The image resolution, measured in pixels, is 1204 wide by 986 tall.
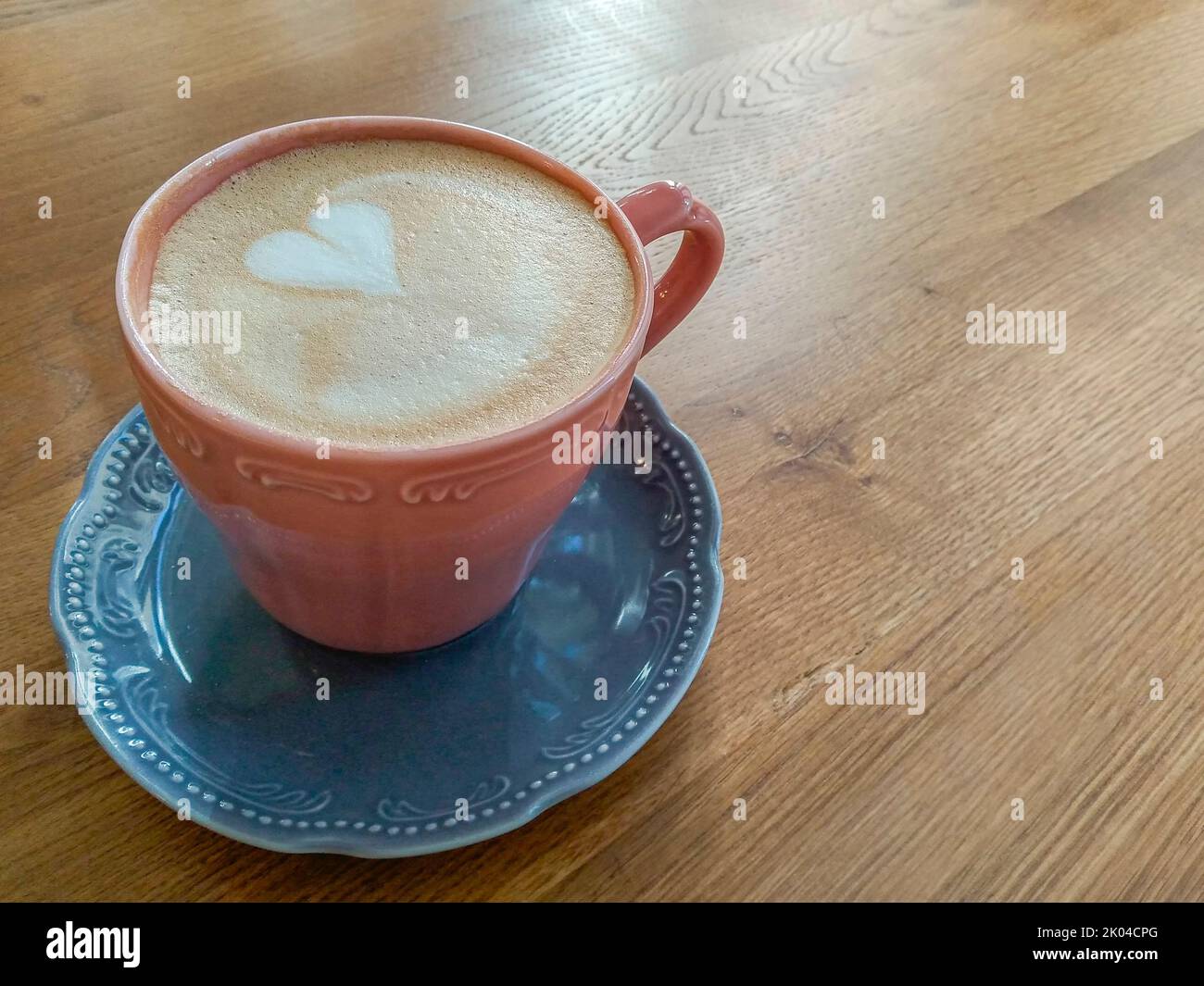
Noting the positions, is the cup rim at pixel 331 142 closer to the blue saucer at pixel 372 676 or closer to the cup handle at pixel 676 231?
the cup handle at pixel 676 231

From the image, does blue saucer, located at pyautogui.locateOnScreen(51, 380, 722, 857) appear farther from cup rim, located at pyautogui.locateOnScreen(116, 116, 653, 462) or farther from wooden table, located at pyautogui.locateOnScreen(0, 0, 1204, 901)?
cup rim, located at pyautogui.locateOnScreen(116, 116, 653, 462)

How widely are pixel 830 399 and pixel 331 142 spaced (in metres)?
0.35

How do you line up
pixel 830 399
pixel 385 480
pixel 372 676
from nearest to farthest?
pixel 385 480 < pixel 372 676 < pixel 830 399

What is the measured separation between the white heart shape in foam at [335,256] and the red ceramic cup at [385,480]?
5 centimetres

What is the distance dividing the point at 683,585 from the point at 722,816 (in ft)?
0.40

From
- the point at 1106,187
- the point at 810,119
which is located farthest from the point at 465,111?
the point at 1106,187

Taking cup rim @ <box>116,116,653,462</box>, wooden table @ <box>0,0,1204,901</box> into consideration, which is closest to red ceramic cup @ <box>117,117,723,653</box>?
cup rim @ <box>116,116,653,462</box>

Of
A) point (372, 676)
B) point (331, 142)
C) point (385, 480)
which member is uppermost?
point (331, 142)

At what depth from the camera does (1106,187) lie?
88cm

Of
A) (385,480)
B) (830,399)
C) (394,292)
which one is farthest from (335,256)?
→ (830,399)

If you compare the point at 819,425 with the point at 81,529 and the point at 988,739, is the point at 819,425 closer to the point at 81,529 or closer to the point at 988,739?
the point at 988,739

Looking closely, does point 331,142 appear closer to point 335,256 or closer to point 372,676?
point 335,256

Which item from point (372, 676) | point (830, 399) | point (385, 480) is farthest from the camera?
point (830, 399)

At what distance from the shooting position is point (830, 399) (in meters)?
0.72
